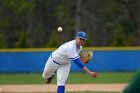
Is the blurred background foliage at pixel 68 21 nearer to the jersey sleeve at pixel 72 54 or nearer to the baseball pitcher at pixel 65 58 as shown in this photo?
the baseball pitcher at pixel 65 58

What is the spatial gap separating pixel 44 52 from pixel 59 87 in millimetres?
12080

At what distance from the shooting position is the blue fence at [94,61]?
800 inches

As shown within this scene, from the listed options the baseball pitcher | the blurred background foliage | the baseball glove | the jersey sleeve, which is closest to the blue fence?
the baseball glove

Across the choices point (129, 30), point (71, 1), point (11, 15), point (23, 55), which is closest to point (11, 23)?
point (11, 15)

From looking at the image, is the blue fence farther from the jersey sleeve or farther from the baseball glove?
the jersey sleeve

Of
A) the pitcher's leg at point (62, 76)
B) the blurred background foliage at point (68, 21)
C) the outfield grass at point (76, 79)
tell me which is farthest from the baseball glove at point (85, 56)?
the blurred background foliage at point (68, 21)

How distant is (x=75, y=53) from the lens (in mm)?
8227

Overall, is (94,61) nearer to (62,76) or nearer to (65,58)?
(65,58)

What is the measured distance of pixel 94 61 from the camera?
20328 mm

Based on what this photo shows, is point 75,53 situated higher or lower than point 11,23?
higher

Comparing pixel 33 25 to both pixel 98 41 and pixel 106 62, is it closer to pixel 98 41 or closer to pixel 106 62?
pixel 98 41

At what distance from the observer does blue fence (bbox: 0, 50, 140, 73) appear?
2033 cm

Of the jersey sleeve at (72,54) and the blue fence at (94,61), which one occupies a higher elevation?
the jersey sleeve at (72,54)

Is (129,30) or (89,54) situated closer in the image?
(89,54)
